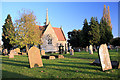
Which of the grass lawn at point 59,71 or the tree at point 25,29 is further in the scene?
the tree at point 25,29

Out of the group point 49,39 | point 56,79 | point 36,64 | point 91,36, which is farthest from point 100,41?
point 56,79

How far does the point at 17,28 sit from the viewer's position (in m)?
28.4

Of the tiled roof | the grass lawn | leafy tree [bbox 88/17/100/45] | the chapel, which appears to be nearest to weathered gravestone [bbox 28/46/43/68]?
the grass lawn

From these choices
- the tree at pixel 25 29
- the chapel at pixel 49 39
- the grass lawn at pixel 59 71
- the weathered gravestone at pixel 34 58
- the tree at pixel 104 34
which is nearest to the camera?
the grass lawn at pixel 59 71

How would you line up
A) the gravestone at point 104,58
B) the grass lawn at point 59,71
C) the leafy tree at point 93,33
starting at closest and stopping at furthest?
the grass lawn at point 59,71
the gravestone at point 104,58
the leafy tree at point 93,33

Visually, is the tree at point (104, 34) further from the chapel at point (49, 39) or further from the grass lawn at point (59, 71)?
the grass lawn at point (59, 71)

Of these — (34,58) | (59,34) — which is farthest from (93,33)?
(34,58)

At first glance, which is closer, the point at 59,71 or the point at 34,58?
the point at 59,71

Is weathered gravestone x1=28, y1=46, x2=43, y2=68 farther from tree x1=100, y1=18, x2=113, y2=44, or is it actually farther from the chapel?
the chapel

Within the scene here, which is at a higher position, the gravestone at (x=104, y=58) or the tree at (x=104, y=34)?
the tree at (x=104, y=34)

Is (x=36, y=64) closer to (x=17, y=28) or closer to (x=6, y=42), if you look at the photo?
(x=17, y=28)

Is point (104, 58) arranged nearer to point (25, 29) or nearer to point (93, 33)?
point (25, 29)

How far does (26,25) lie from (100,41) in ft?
77.1

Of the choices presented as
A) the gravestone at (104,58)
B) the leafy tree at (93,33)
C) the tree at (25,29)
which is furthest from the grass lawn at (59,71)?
the leafy tree at (93,33)
